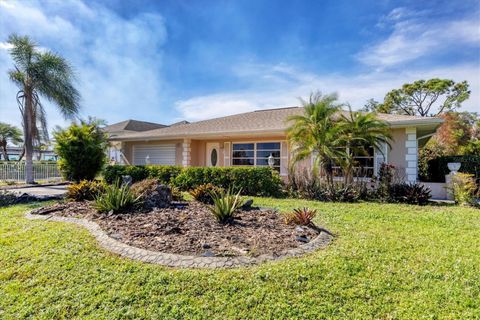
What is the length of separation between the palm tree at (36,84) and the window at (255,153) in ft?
36.9

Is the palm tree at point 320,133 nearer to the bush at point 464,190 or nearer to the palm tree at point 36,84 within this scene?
the bush at point 464,190

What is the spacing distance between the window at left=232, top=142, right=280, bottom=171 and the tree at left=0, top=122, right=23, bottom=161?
3392 cm

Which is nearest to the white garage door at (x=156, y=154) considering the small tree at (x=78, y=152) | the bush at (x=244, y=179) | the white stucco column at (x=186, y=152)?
the white stucco column at (x=186, y=152)

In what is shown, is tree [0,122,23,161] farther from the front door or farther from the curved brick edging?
the curved brick edging

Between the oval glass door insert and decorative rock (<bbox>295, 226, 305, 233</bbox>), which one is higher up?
the oval glass door insert

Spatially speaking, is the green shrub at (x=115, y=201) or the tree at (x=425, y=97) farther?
the tree at (x=425, y=97)

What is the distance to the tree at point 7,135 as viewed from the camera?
33188mm

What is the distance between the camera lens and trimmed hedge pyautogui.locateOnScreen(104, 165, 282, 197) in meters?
11.0

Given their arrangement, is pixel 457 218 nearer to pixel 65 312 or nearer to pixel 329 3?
pixel 329 3

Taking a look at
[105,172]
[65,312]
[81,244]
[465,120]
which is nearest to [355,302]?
[65,312]

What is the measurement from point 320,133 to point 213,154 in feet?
26.2

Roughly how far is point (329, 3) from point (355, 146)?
5.30 metres

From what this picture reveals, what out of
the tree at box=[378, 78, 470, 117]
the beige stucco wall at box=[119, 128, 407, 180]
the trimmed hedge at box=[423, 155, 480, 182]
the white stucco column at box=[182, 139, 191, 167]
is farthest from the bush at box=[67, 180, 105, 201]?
the tree at box=[378, 78, 470, 117]

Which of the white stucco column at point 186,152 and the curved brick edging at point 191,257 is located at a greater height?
the white stucco column at point 186,152
